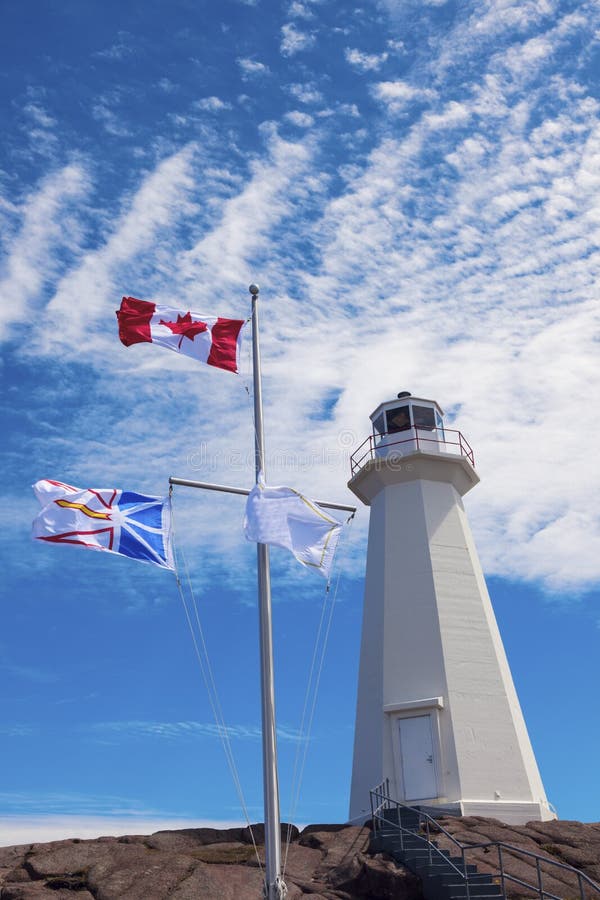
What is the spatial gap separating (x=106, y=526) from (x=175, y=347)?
3.81 metres

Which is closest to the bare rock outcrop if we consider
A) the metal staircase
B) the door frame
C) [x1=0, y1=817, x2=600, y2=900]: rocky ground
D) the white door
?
[x1=0, y1=817, x2=600, y2=900]: rocky ground

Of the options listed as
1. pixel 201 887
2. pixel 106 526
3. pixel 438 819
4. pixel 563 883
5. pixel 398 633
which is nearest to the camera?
pixel 106 526

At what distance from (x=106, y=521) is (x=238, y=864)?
331 inches

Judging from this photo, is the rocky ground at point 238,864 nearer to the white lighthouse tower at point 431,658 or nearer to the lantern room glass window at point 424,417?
the white lighthouse tower at point 431,658

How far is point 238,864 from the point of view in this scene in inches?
748

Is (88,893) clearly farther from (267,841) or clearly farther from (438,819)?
(438,819)

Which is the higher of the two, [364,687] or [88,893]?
[364,687]

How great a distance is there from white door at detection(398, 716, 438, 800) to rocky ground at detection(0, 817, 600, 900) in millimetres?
1659

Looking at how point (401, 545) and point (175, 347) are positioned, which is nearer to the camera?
point (175, 347)

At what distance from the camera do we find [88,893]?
656 inches

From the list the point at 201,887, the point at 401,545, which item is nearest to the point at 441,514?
the point at 401,545

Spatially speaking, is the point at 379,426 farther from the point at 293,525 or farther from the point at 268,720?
the point at 268,720

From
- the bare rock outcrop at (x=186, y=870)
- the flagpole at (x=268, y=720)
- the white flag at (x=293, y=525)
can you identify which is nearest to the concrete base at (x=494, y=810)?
the bare rock outcrop at (x=186, y=870)

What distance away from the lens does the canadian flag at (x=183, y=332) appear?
17.3m
